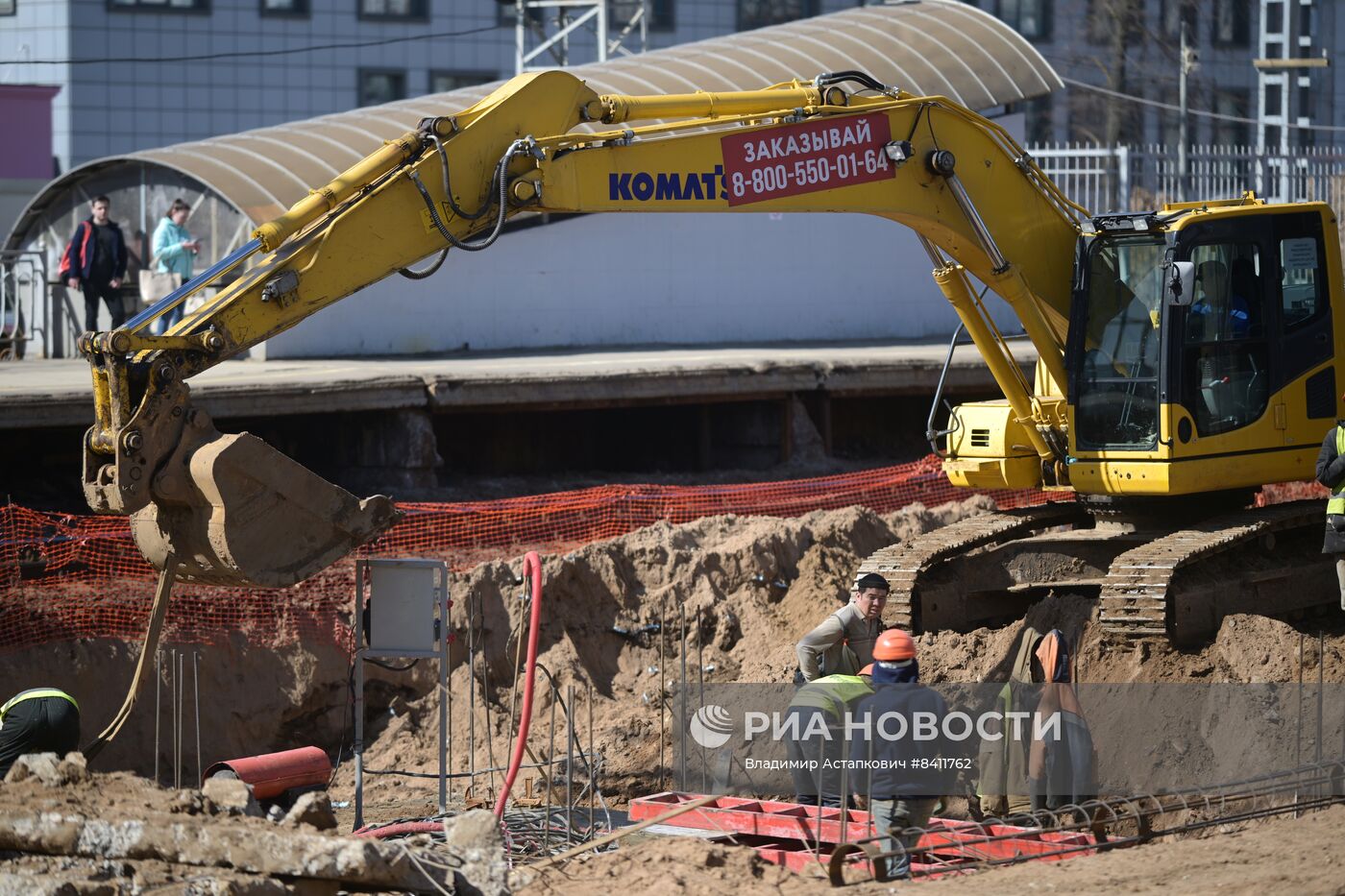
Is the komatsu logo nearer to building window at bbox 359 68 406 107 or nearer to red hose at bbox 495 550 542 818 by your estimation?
red hose at bbox 495 550 542 818

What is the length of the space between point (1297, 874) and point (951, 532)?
5107 millimetres

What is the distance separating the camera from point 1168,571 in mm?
10836

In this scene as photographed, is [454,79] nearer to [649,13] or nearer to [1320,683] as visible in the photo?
[649,13]

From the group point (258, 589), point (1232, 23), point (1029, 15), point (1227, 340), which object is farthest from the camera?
point (1232, 23)

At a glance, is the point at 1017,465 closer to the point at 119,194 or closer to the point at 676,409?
the point at 676,409

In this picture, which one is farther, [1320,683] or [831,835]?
[1320,683]

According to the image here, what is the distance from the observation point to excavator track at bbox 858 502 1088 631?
39.0 feet

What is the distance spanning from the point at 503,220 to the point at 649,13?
26.3 metres

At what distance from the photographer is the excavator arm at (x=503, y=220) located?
8.51 metres

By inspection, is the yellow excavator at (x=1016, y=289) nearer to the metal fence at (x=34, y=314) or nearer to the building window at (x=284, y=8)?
the metal fence at (x=34, y=314)

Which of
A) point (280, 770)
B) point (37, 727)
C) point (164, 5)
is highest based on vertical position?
point (164, 5)

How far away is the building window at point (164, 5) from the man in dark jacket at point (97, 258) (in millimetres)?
15718

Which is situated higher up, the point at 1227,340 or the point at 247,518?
the point at 1227,340

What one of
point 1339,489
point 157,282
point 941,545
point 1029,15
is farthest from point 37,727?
point 1029,15
